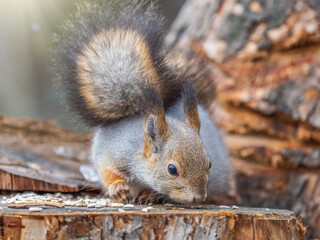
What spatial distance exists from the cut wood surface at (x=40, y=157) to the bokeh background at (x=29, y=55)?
0.87 ft

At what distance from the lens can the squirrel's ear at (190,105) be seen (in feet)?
5.16

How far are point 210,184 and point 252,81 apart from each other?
3.36 feet

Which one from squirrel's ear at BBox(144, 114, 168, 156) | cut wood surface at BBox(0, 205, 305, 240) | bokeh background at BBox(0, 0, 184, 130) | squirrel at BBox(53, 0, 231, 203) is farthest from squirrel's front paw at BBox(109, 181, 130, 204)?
bokeh background at BBox(0, 0, 184, 130)

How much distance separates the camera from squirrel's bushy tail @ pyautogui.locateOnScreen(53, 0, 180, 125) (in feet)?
5.67

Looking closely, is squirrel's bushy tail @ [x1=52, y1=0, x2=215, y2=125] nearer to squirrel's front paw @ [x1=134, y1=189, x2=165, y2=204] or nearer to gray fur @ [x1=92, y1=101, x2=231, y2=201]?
gray fur @ [x1=92, y1=101, x2=231, y2=201]

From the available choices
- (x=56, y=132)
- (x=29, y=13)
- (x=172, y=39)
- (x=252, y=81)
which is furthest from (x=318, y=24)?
(x=29, y=13)

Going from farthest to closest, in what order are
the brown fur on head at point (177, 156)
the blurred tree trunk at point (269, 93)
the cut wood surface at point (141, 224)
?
the blurred tree trunk at point (269, 93) → the brown fur on head at point (177, 156) → the cut wood surface at point (141, 224)

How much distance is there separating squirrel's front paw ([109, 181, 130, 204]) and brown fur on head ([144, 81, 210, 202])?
0.31ft

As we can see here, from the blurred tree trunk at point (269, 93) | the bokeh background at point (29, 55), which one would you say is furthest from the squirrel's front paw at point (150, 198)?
the bokeh background at point (29, 55)

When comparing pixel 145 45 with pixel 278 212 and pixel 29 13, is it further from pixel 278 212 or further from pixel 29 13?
pixel 29 13

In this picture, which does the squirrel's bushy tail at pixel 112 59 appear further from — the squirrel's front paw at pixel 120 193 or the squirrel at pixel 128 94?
the squirrel's front paw at pixel 120 193

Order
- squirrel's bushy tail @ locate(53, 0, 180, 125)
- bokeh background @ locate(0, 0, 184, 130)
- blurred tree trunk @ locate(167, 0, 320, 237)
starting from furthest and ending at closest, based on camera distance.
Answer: bokeh background @ locate(0, 0, 184, 130)
blurred tree trunk @ locate(167, 0, 320, 237)
squirrel's bushy tail @ locate(53, 0, 180, 125)

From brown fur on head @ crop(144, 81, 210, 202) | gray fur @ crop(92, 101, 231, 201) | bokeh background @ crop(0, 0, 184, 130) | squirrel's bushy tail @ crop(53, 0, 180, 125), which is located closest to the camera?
brown fur on head @ crop(144, 81, 210, 202)

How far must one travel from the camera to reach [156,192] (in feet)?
5.14
